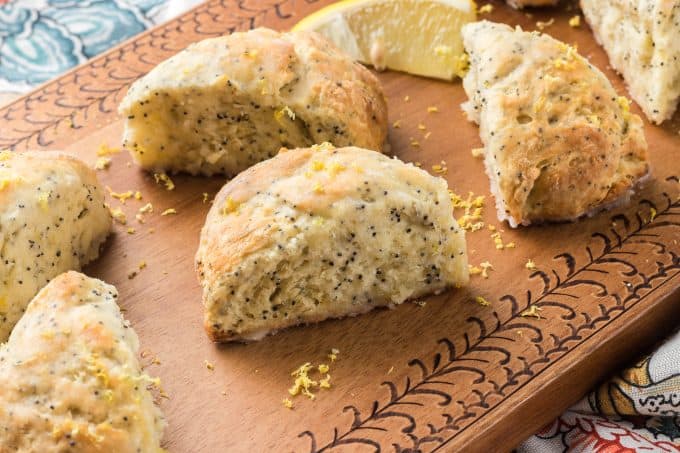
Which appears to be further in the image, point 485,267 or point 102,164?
point 102,164

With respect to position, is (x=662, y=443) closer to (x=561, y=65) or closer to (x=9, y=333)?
(x=561, y=65)

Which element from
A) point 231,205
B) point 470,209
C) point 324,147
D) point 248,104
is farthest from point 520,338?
point 248,104

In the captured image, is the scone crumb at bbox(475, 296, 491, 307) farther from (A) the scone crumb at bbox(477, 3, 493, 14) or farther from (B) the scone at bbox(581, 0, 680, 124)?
(A) the scone crumb at bbox(477, 3, 493, 14)

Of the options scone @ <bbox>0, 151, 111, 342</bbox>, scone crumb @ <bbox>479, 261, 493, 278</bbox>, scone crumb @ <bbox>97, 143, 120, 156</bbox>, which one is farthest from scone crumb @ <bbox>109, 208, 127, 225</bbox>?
scone crumb @ <bbox>479, 261, 493, 278</bbox>

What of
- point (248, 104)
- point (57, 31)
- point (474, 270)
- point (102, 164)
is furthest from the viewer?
point (57, 31)

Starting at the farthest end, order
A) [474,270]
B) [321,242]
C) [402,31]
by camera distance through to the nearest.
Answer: [402,31] < [474,270] < [321,242]

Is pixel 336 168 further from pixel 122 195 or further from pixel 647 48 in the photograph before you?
pixel 647 48

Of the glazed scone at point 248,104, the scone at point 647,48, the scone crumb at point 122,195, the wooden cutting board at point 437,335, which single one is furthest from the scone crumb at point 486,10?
the scone crumb at point 122,195

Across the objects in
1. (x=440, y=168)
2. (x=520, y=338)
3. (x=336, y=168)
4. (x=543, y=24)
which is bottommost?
(x=520, y=338)

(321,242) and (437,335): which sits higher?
(321,242)
